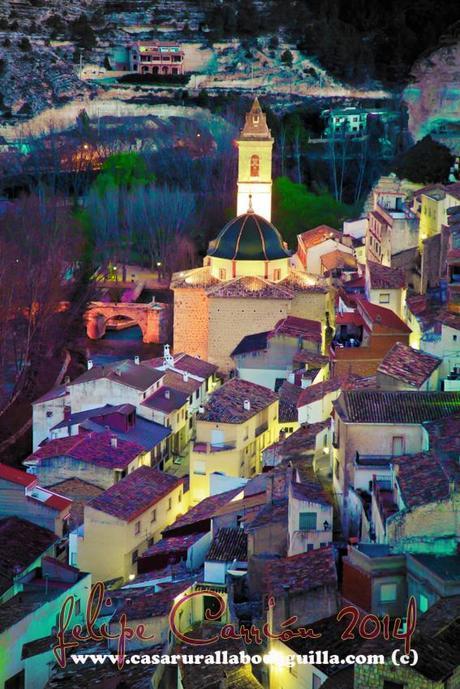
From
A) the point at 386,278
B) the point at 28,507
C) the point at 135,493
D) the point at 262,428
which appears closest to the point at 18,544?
the point at 28,507

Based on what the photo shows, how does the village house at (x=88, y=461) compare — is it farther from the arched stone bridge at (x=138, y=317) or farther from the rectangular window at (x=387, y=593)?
the arched stone bridge at (x=138, y=317)

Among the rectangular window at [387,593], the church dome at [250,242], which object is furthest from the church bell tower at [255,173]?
the rectangular window at [387,593]

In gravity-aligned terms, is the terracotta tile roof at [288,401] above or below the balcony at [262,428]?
below

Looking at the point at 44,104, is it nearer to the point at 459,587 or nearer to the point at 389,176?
the point at 389,176

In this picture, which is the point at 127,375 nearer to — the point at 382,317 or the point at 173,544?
the point at 382,317

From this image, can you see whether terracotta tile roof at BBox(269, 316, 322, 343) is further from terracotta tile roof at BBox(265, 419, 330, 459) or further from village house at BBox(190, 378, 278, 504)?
terracotta tile roof at BBox(265, 419, 330, 459)

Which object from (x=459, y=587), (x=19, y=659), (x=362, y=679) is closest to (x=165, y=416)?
(x=19, y=659)
